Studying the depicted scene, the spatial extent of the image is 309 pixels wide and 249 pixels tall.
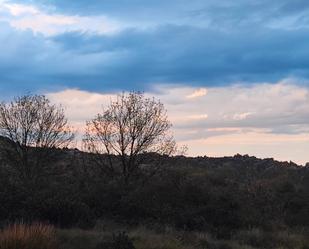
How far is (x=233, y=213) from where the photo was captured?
28.0 metres

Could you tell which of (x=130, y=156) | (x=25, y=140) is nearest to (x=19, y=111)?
(x=25, y=140)

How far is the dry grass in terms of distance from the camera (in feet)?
45.2

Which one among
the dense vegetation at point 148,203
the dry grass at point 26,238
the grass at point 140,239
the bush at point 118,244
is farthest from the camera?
the dense vegetation at point 148,203

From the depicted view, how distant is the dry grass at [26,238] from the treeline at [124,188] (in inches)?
231

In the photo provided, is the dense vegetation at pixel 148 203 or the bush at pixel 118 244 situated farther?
the dense vegetation at pixel 148 203

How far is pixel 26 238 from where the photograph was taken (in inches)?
550

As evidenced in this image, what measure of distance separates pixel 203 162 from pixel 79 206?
5505cm

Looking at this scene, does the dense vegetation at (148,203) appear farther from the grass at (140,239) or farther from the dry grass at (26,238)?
the dry grass at (26,238)

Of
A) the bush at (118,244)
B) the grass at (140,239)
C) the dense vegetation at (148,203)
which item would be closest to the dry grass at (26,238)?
the grass at (140,239)

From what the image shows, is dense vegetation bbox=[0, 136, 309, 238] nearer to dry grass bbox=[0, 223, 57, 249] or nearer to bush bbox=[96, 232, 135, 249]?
bush bbox=[96, 232, 135, 249]

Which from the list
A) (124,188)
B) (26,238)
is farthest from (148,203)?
(26,238)

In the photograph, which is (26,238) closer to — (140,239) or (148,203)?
(140,239)

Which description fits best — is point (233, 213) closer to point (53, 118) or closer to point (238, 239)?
point (238, 239)

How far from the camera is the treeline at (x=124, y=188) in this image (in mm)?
23167
